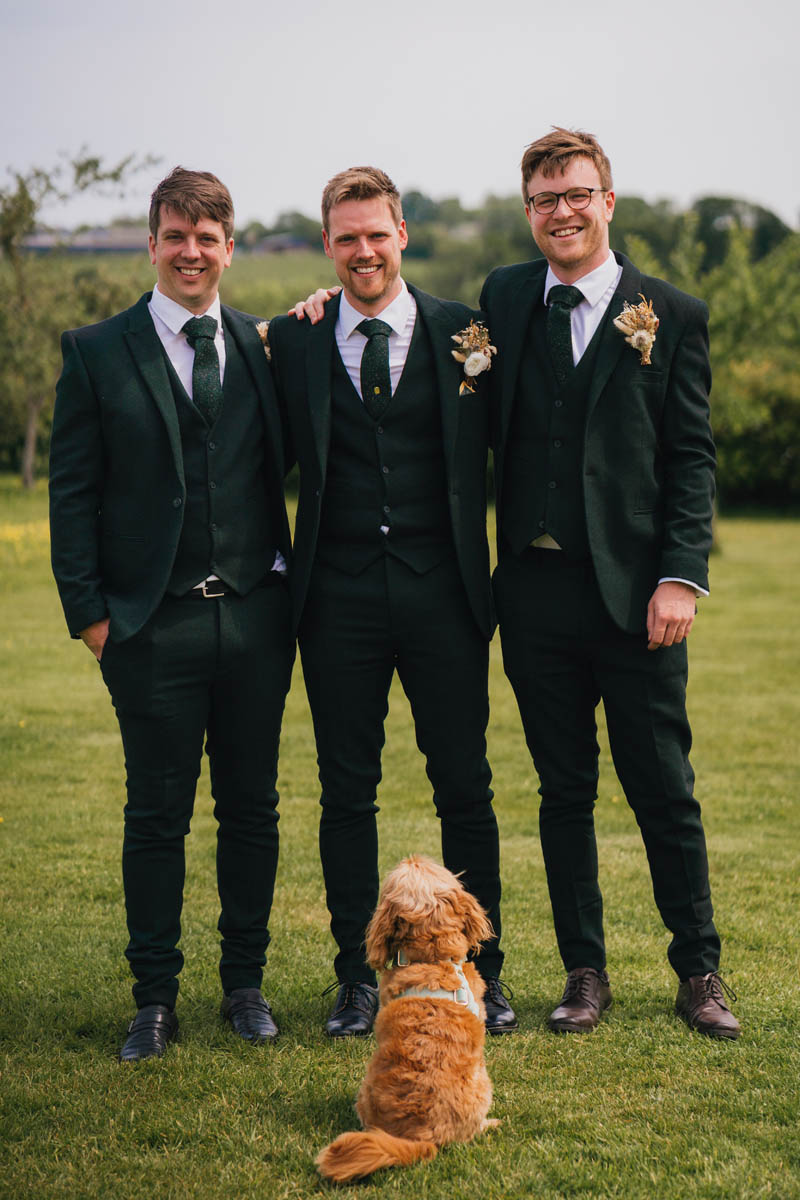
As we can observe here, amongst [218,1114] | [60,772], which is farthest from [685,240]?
[218,1114]

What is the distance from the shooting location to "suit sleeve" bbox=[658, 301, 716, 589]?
3.96 metres

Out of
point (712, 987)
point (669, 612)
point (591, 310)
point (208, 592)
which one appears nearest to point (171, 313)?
point (208, 592)

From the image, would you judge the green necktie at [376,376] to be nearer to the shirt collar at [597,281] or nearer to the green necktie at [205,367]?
the green necktie at [205,367]

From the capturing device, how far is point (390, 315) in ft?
13.2

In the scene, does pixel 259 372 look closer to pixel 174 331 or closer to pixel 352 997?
pixel 174 331

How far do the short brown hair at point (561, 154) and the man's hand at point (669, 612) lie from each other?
4.61ft

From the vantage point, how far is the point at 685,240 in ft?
81.6

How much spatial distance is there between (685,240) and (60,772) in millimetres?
20850

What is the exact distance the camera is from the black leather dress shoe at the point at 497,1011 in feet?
13.5

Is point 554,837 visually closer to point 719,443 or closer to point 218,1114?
point 218,1114

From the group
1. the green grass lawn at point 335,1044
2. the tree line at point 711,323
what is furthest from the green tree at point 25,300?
the green grass lawn at point 335,1044

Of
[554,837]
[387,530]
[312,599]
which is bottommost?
[554,837]

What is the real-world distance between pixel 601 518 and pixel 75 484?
70.6 inches

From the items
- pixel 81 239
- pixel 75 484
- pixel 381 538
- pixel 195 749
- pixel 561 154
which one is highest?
pixel 81 239
